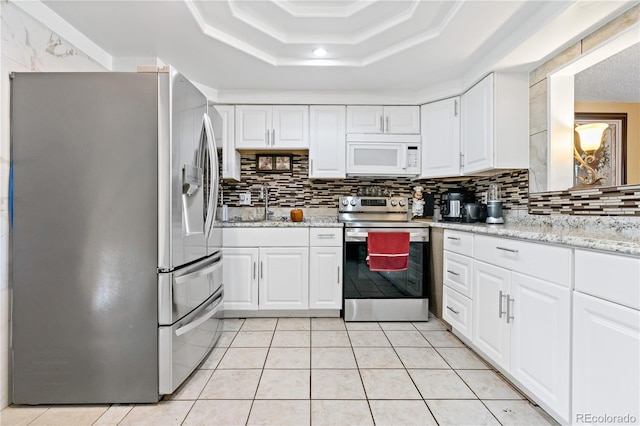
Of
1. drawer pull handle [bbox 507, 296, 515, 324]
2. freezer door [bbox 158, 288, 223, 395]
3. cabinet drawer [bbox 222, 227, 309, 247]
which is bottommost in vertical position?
freezer door [bbox 158, 288, 223, 395]

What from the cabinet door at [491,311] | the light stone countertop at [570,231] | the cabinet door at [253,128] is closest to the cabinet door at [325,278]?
the light stone countertop at [570,231]

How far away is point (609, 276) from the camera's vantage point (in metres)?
1.07

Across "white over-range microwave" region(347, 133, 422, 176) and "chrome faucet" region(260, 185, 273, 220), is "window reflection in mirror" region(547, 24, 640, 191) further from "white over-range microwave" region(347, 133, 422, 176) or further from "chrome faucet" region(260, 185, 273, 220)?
"chrome faucet" region(260, 185, 273, 220)

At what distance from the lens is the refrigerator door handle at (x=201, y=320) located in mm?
1599

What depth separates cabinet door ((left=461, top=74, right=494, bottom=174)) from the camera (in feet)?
7.72

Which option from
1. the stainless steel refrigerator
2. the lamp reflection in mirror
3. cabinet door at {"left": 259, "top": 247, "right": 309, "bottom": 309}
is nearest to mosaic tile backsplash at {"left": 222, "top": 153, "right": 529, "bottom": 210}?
cabinet door at {"left": 259, "top": 247, "right": 309, "bottom": 309}

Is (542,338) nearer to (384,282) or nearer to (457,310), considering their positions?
(457,310)

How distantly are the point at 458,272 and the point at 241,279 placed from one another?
5.87 feet

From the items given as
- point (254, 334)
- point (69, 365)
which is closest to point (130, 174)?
point (69, 365)

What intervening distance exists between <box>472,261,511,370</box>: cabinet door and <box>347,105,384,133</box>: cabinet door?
1.64m

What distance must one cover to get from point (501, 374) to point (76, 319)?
2364 mm

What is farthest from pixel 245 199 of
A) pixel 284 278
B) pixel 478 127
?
pixel 478 127

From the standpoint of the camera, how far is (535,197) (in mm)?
2232

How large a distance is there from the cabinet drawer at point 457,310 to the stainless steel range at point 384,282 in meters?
0.26
